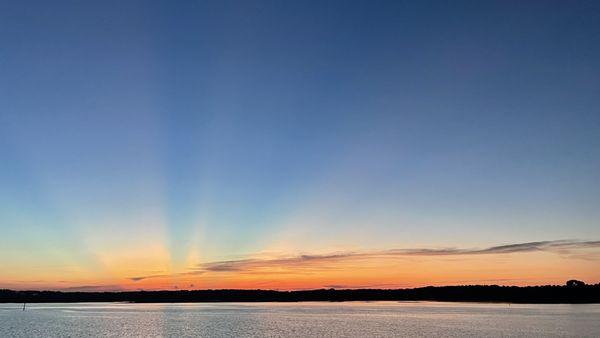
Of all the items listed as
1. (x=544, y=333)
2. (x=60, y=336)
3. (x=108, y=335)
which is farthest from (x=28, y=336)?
(x=544, y=333)

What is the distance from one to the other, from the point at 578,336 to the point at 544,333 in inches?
277

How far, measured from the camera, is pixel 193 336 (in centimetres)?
7438

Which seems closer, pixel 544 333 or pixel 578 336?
pixel 578 336

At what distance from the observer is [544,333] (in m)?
72.8

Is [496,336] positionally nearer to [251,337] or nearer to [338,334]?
[338,334]

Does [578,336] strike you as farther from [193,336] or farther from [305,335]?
[193,336]

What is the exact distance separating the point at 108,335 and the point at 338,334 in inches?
1391

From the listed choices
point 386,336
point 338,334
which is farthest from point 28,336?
point 386,336


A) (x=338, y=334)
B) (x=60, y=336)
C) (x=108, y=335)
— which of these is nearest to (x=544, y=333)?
(x=338, y=334)

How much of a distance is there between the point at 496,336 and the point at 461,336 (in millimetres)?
4890

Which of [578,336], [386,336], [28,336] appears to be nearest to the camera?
[578,336]

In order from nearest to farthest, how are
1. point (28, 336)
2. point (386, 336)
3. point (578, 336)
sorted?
1. point (578, 336)
2. point (386, 336)
3. point (28, 336)

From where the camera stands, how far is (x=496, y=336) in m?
69.6

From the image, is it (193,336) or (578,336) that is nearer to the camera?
(578,336)
